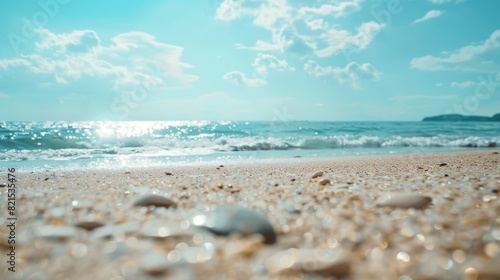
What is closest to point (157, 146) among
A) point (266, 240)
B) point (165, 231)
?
point (165, 231)

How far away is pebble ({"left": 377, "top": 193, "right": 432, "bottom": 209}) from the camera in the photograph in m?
2.21

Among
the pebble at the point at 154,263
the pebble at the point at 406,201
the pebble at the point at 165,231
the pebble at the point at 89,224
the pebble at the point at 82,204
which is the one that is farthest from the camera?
the pebble at the point at 82,204

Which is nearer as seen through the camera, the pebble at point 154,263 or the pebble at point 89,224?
the pebble at point 154,263

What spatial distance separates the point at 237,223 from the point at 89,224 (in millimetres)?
828

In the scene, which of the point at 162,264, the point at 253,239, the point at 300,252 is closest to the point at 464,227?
the point at 300,252

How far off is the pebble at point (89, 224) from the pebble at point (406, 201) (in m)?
1.81

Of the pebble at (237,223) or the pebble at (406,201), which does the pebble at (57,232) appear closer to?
the pebble at (237,223)

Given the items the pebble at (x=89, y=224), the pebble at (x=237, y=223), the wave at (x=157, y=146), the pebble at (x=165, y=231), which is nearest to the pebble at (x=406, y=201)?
the pebble at (x=237, y=223)

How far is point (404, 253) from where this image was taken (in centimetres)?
142

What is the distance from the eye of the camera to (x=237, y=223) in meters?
1.65

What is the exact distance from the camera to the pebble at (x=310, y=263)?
4.00 feet

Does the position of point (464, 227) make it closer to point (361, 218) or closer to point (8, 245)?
point (361, 218)

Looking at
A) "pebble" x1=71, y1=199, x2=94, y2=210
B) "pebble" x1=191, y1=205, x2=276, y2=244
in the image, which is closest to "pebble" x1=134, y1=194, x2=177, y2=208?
"pebble" x1=71, y1=199, x2=94, y2=210

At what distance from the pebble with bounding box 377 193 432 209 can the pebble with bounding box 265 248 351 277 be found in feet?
3.50
